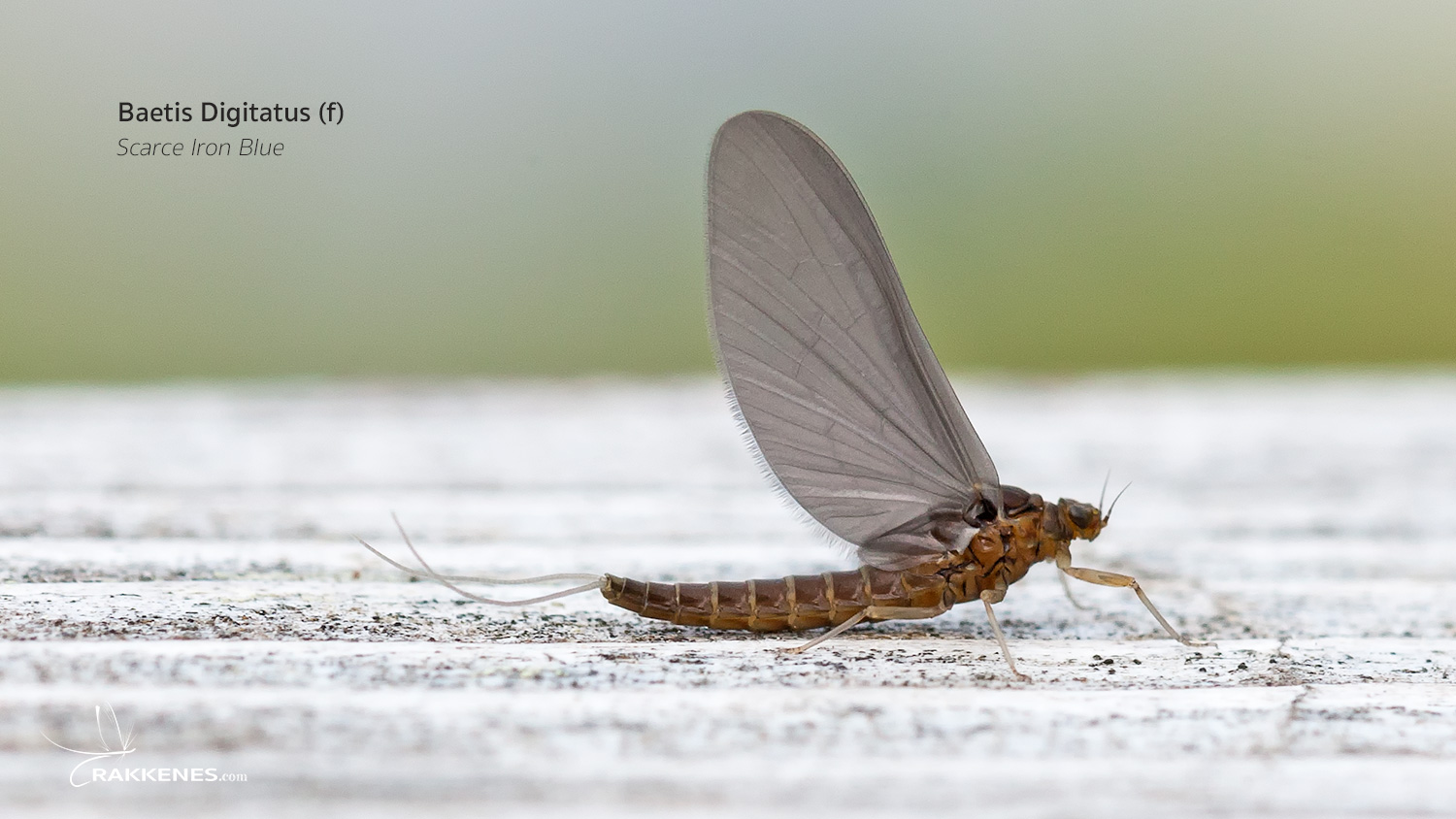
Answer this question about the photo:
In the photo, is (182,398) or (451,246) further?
(451,246)

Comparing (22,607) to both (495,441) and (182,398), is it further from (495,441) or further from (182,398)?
(182,398)

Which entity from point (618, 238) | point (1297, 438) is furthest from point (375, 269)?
point (1297, 438)

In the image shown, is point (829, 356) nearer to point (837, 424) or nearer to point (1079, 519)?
point (837, 424)

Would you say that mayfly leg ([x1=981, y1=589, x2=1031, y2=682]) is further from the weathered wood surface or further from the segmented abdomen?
the segmented abdomen

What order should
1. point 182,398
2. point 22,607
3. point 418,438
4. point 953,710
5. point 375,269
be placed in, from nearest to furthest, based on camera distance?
point 953,710, point 22,607, point 418,438, point 182,398, point 375,269

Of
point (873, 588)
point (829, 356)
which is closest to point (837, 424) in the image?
point (829, 356)

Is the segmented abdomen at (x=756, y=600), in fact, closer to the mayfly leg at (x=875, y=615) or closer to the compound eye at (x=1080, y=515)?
the mayfly leg at (x=875, y=615)

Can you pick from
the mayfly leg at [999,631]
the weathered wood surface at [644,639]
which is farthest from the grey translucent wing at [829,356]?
the weathered wood surface at [644,639]
